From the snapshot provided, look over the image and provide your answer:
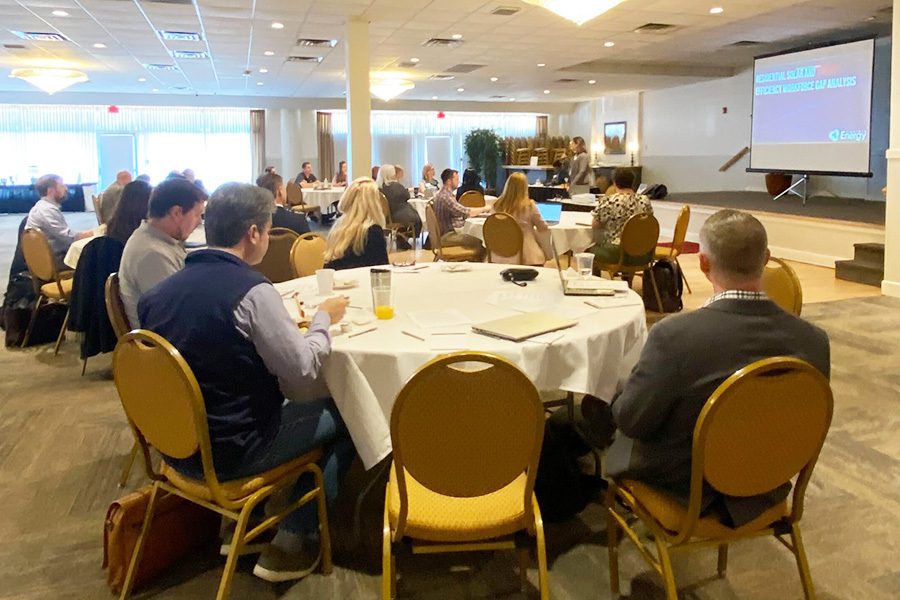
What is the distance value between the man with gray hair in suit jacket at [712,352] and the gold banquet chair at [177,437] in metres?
1.03

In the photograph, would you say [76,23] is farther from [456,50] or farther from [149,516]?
[149,516]

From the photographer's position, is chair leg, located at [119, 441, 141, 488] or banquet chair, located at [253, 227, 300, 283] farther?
banquet chair, located at [253, 227, 300, 283]

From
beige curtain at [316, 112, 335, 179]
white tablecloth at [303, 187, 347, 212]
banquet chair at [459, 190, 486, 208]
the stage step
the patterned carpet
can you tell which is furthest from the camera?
beige curtain at [316, 112, 335, 179]

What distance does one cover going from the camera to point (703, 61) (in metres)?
13.3

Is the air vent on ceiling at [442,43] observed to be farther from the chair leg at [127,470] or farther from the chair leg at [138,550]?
the chair leg at [138,550]

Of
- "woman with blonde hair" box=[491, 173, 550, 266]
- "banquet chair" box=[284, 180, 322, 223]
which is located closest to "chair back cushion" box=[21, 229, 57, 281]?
"woman with blonde hair" box=[491, 173, 550, 266]

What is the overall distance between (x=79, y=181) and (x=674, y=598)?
20035 mm

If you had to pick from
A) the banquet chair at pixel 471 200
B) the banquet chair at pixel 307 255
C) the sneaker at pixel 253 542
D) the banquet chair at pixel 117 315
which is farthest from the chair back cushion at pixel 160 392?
the banquet chair at pixel 471 200

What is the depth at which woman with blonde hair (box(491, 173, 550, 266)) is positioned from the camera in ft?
19.1

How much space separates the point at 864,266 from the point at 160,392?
7.61 m

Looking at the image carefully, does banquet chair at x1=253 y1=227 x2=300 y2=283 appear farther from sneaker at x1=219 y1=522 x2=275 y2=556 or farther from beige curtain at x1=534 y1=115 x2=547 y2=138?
beige curtain at x1=534 y1=115 x2=547 y2=138

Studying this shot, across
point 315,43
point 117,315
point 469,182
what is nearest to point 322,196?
point 469,182

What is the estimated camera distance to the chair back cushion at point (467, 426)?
1.69 m

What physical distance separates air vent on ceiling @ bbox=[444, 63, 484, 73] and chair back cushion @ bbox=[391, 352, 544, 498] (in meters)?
11.5
